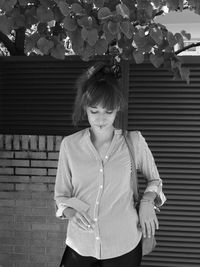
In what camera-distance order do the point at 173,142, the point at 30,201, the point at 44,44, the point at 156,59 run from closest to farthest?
the point at 44,44, the point at 156,59, the point at 173,142, the point at 30,201

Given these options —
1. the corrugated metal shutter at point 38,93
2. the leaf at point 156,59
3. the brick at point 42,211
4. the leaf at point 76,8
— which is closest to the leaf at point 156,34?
the leaf at point 156,59

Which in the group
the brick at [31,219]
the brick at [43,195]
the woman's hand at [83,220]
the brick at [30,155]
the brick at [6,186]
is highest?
the brick at [30,155]

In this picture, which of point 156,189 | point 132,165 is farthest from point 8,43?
point 156,189

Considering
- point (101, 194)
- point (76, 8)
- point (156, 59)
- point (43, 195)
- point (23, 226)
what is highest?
point (76, 8)

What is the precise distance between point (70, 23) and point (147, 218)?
3.99 ft

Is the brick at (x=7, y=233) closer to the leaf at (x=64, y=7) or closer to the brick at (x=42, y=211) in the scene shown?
the brick at (x=42, y=211)

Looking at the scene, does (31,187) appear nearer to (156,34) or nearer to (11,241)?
(11,241)

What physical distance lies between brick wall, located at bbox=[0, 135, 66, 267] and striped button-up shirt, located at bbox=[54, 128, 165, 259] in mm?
1456

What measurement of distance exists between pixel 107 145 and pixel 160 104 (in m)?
1.45

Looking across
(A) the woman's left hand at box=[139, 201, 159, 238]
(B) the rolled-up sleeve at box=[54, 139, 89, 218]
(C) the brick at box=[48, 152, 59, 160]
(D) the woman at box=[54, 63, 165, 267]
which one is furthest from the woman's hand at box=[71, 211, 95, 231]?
(C) the brick at box=[48, 152, 59, 160]

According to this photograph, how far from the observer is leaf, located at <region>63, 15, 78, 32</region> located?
2.63 meters

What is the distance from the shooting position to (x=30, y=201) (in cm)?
388

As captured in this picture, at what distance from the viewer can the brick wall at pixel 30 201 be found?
151 inches

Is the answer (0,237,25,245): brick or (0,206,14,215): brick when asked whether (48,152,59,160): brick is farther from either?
(0,237,25,245): brick
